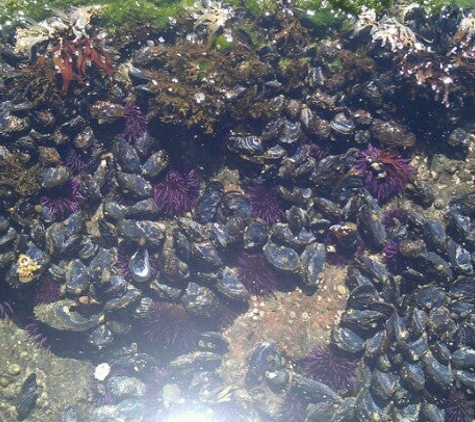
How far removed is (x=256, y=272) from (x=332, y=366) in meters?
1.62

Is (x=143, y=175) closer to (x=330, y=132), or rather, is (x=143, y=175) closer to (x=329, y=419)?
(x=330, y=132)

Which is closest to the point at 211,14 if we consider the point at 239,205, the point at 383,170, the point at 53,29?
the point at 53,29

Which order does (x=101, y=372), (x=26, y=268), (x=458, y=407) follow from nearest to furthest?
1. (x=458, y=407)
2. (x=26, y=268)
3. (x=101, y=372)

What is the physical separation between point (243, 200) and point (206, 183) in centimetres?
59

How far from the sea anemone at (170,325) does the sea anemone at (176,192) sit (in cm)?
130

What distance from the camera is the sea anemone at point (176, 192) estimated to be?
19.8 ft

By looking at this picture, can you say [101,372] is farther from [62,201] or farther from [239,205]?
[239,205]

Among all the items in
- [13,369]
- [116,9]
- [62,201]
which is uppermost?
[116,9]

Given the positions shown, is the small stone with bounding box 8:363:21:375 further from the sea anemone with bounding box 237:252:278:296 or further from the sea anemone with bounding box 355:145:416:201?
the sea anemone with bounding box 355:145:416:201

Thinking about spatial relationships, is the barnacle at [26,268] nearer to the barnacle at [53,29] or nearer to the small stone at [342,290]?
the barnacle at [53,29]

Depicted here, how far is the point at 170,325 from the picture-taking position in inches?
A: 248

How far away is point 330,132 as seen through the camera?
20.1ft

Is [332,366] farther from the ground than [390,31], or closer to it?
closer to it

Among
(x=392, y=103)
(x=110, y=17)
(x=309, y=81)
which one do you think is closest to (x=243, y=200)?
(x=309, y=81)
